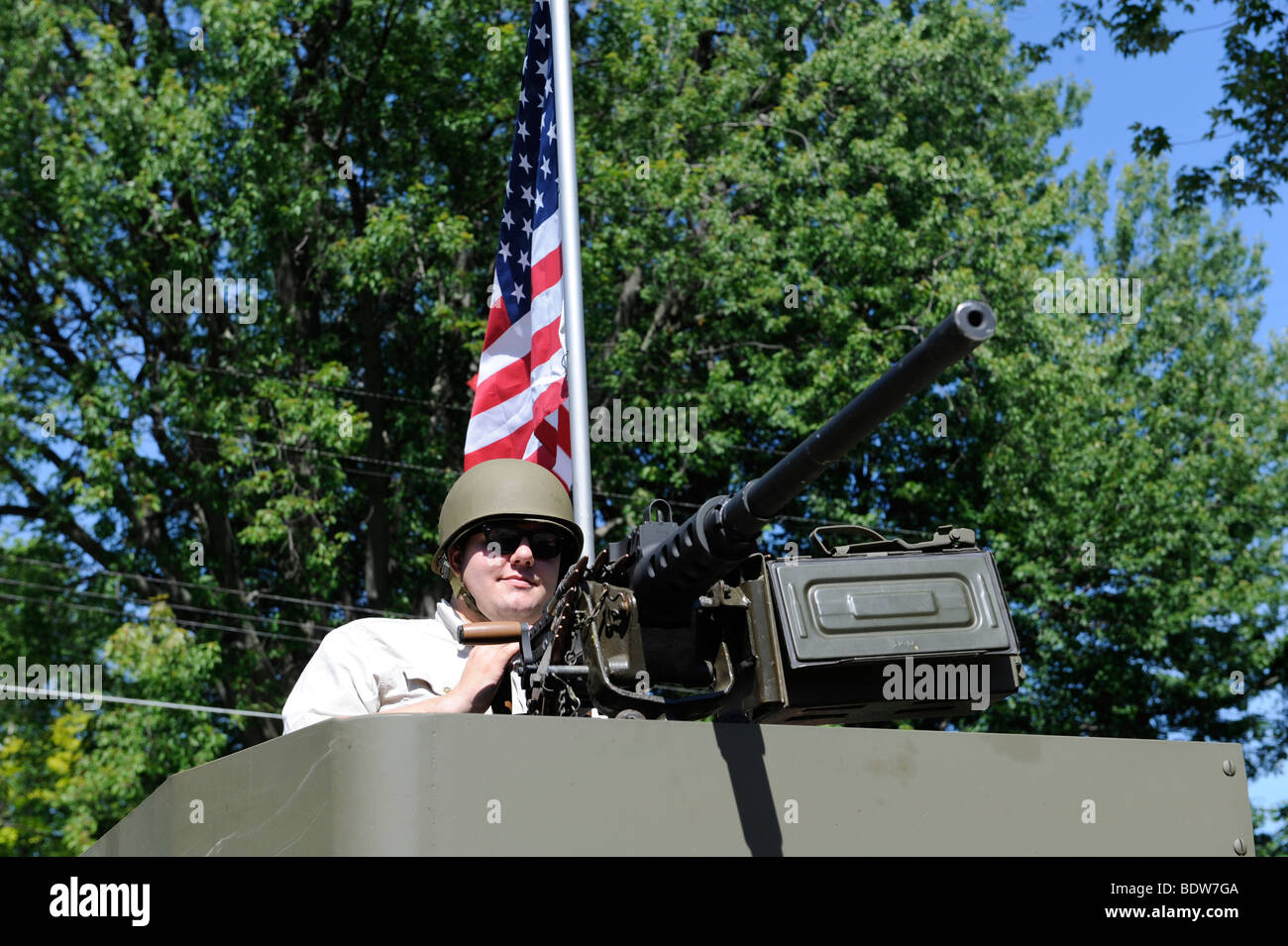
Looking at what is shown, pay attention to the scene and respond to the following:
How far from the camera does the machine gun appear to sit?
350cm

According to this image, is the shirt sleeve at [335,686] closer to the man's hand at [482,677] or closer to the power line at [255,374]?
the man's hand at [482,677]

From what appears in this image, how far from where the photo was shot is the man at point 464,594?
401 cm

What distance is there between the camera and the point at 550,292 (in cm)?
919

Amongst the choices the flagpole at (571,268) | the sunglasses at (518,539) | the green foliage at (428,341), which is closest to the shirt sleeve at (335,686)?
the sunglasses at (518,539)

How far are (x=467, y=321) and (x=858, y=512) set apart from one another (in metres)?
5.23

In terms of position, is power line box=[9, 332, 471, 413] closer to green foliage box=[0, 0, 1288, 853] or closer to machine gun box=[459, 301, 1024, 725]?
green foliage box=[0, 0, 1288, 853]

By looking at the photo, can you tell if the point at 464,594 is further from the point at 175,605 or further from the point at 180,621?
the point at 175,605

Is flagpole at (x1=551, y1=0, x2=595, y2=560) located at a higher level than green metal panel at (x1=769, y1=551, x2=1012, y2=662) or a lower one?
higher

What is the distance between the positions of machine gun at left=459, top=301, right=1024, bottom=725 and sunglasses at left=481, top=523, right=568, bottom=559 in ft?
2.40

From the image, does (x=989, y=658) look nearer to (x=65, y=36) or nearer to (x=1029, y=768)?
(x=1029, y=768)

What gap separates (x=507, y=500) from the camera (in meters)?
4.41

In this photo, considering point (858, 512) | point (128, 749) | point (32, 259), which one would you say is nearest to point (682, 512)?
point (858, 512)

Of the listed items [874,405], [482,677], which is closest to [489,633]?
[482,677]

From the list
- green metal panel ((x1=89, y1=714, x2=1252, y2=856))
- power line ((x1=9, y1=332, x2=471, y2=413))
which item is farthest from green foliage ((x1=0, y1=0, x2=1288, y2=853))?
green metal panel ((x1=89, y1=714, x2=1252, y2=856))
